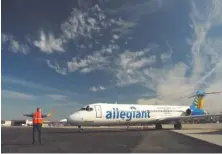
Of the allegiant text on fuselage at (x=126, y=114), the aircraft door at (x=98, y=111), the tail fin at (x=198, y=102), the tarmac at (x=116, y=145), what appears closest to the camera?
the tarmac at (x=116, y=145)

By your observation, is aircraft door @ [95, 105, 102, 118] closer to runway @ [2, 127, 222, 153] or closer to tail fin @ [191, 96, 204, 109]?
runway @ [2, 127, 222, 153]

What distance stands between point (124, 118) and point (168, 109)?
987 centimetres

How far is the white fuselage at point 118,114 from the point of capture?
1271 inches

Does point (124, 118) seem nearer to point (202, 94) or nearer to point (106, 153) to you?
point (202, 94)

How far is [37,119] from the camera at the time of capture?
53.7 feet

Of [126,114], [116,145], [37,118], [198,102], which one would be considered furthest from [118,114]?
[116,145]

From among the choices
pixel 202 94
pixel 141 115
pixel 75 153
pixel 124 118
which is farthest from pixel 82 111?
pixel 202 94

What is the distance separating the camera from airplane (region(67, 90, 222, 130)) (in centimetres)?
3244

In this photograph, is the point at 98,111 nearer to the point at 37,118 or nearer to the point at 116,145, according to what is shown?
the point at 37,118

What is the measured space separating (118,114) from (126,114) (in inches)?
53.1

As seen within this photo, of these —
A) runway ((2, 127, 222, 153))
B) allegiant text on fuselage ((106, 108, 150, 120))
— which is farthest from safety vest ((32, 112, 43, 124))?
allegiant text on fuselage ((106, 108, 150, 120))

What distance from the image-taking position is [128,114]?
119 ft

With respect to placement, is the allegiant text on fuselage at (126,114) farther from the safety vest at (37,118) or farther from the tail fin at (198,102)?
the safety vest at (37,118)

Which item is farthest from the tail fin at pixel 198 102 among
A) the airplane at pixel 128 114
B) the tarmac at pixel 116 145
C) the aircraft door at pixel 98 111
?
the tarmac at pixel 116 145
